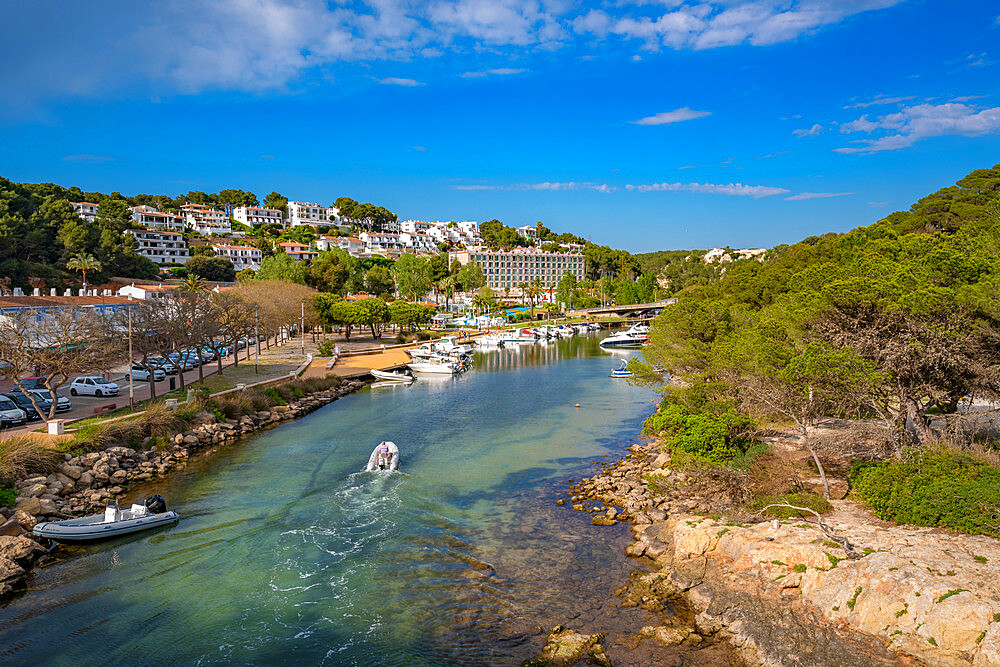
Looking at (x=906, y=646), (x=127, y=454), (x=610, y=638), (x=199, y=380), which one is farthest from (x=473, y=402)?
(x=906, y=646)

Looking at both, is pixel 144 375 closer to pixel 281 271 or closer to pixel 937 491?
pixel 937 491

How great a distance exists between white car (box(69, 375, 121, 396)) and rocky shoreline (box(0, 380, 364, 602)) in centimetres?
753

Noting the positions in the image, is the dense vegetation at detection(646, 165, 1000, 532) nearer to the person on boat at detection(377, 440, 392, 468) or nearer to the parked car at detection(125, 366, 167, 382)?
the person on boat at detection(377, 440, 392, 468)

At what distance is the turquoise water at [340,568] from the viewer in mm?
13000

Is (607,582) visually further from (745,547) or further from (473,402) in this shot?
(473,402)

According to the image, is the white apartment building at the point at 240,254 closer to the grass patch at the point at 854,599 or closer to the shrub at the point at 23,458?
the shrub at the point at 23,458

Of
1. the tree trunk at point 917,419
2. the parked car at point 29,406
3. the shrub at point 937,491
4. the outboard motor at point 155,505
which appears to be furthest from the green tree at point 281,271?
the shrub at point 937,491

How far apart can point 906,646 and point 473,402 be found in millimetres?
31961

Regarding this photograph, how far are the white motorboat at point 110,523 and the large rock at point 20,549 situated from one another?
66 cm

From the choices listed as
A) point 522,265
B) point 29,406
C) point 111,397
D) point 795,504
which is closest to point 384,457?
point 795,504

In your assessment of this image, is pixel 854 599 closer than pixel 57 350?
Yes

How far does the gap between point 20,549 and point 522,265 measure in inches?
5979

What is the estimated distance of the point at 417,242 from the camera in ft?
584

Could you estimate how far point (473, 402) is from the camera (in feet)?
136
